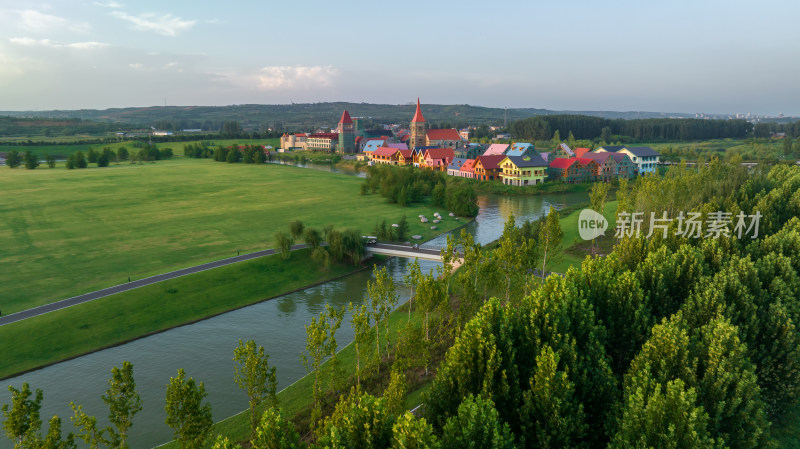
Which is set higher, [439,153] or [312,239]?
[439,153]

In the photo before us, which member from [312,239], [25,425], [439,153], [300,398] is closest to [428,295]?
[300,398]

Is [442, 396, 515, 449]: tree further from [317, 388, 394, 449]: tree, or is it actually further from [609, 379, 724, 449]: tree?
[609, 379, 724, 449]: tree

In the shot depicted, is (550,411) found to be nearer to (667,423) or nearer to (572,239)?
(667,423)

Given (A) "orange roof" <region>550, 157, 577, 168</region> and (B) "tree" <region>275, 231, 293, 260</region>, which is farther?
(A) "orange roof" <region>550, 157, 577, 168</region>

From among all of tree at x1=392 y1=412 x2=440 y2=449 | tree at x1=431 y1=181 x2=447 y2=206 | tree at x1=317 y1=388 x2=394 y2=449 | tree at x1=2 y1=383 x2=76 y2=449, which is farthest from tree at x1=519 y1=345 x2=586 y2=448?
tree at x1=431 y1=181 x2=447 y2=206

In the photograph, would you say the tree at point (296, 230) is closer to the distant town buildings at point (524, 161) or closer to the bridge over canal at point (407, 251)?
the bridge over canal at point (407, 251)

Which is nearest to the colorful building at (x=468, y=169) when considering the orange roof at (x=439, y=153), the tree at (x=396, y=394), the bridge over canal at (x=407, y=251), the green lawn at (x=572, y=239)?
the orange roof at (x=439, y=153)
